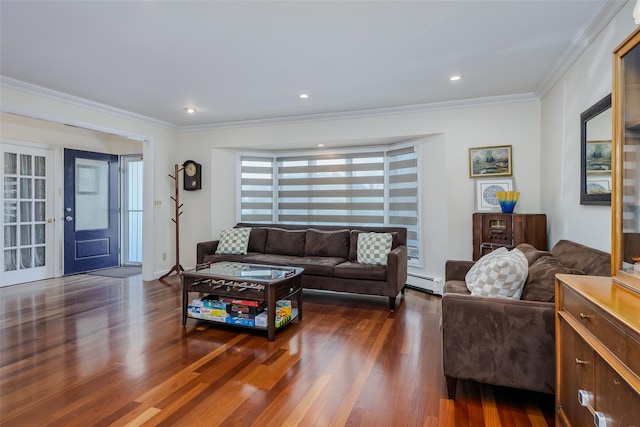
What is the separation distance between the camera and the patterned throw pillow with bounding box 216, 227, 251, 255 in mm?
4887

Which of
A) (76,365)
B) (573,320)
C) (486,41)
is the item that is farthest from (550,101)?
(76,365)

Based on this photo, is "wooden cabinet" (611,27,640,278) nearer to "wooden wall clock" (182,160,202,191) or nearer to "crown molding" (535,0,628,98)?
"crown molding" (535,0,628,98)

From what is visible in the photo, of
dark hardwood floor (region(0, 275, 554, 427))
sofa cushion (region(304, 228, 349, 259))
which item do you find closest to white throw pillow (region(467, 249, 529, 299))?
dark hardwood floor (region(0, 275, 554, 427))

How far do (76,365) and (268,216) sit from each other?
3649 millimetres

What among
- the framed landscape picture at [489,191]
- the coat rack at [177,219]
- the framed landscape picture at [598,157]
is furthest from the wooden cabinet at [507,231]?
the coat rack at [177,219]

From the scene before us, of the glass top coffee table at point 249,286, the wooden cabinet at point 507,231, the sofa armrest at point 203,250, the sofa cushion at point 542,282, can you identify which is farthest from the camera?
the sofa armrest at point 203,250

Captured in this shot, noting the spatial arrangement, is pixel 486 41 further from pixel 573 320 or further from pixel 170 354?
pixel 170 354

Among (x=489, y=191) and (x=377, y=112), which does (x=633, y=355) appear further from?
(x=377, y=112)

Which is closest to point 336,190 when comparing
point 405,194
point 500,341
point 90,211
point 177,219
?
point 405,194

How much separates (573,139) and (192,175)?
497 cm

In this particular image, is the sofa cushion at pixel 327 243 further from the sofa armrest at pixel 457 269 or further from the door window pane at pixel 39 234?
the door window pane at pixel 39 234

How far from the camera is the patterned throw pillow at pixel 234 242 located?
4887mm

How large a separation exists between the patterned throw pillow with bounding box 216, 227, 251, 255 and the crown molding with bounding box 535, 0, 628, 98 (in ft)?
13.2

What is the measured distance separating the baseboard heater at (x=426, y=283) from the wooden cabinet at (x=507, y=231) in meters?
0.83
